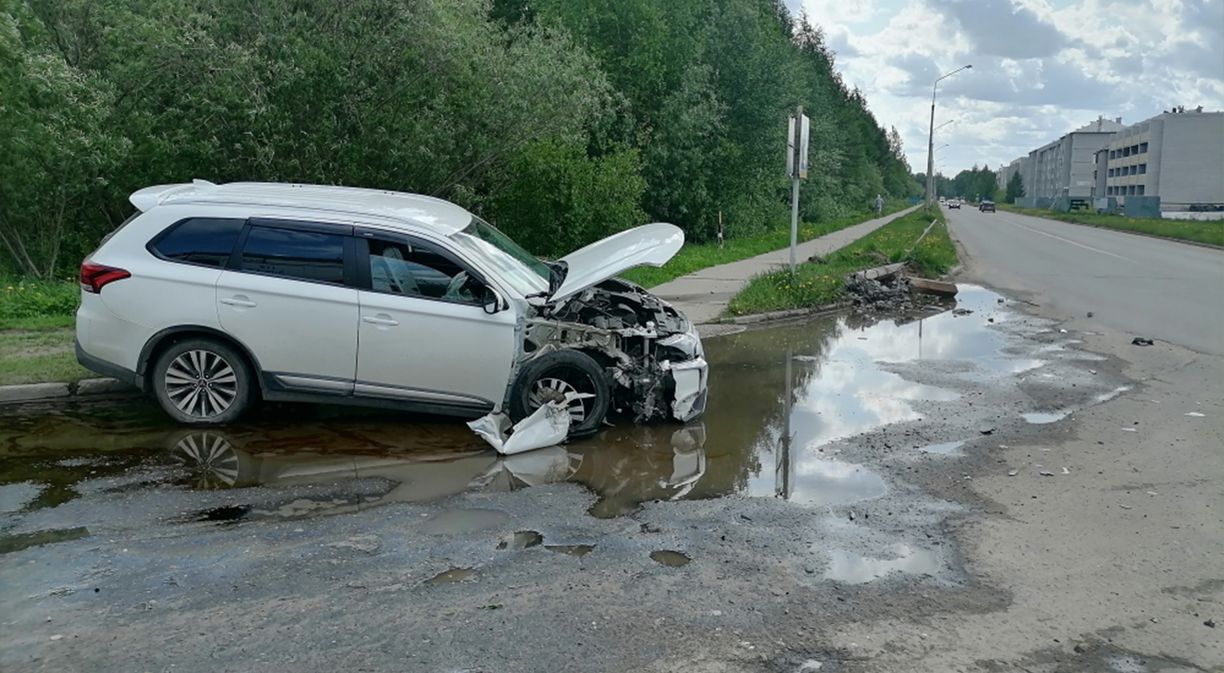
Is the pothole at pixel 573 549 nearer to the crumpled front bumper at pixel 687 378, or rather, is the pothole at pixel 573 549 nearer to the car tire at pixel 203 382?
the crumpled front bumper at pixel 687 378

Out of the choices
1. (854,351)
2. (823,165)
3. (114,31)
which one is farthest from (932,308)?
(823,165)

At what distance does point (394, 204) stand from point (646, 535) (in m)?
4.10

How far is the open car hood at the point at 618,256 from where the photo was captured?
7.63 meters

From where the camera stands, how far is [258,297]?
7207 millimetres

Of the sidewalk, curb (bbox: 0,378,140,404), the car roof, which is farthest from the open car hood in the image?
curb (bbox: 0,378,140,404)

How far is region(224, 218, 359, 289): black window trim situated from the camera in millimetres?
7277

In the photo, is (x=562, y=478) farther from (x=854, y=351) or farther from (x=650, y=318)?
(x=854, y=351)

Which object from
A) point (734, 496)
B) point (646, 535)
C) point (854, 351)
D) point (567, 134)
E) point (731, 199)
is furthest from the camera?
point (731, 199)

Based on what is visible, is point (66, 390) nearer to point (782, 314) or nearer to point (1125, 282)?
point (782, 314)

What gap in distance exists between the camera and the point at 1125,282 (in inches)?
802

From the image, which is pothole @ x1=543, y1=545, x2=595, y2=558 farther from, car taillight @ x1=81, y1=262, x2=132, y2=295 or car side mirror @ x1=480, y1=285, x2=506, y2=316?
car taillight @ x1=81, y1=262, x2=132, y2=295

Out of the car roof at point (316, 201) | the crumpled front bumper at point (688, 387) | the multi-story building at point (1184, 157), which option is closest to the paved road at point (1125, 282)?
the crumpled front bumper at point (688, 387)

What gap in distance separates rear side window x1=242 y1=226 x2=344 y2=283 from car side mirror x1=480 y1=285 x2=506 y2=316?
1140 millimetres

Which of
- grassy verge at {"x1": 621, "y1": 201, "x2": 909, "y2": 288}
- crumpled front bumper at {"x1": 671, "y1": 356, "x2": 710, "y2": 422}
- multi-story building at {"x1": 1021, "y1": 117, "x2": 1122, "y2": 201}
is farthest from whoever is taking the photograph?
multi-story building at {"x1": 1021, "y1": 117, "x2": 1122, "y2": 201}
